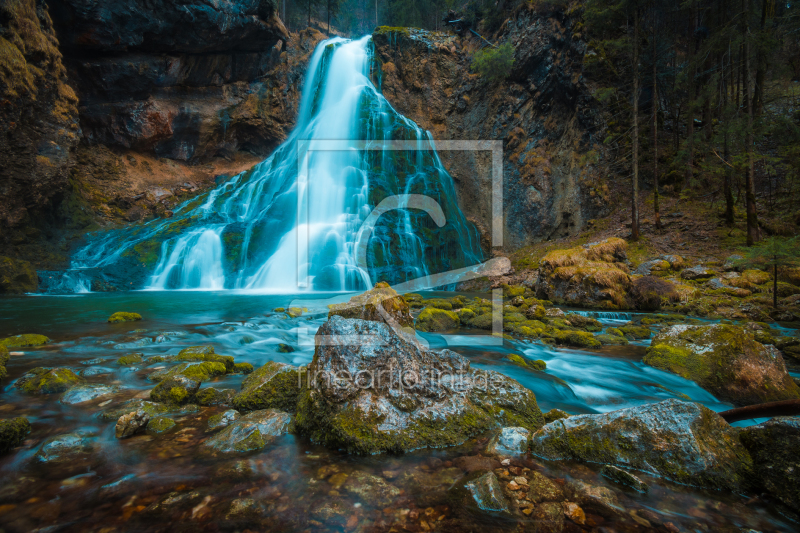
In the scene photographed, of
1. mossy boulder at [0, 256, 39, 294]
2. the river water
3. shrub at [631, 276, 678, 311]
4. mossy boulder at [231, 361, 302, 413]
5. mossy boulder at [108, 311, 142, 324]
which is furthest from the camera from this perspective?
mossy boulder at [0, 256, 39, 294]

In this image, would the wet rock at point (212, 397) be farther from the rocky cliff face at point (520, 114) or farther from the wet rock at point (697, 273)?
the rocky cliff face at point (520, 114)

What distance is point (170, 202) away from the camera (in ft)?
68.9

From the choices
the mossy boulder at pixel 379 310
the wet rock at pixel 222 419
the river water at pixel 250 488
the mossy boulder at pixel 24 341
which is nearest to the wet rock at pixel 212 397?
the river water at pixel 250 488

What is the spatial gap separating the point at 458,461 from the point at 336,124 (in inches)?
999

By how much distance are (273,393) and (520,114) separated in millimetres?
23484

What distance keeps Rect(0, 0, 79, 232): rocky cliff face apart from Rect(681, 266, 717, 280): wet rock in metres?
22.0

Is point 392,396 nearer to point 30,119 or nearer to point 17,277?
point 17,277

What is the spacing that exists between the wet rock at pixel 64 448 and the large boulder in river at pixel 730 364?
6507 millimetres

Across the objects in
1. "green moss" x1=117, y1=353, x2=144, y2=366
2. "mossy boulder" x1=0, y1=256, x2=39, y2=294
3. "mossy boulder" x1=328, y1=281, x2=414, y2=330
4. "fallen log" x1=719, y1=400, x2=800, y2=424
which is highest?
"mossy boulder" x1=0, y1=256, x2=39, y2=294

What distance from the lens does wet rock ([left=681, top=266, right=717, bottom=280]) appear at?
10227 mm

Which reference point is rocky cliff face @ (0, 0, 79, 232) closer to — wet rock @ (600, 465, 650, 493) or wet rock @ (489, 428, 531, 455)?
wet rock @ (489, 428, 531, 455)

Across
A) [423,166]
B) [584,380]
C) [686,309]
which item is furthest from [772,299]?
[423,166]

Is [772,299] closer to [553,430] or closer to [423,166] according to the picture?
[553,430]

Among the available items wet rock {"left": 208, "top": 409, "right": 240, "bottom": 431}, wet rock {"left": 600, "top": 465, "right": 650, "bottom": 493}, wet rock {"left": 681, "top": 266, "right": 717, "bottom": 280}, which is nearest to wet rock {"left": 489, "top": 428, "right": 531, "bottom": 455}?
wet rock {"left": 600, "top": 465, "right": 650, "bottom": 493}
